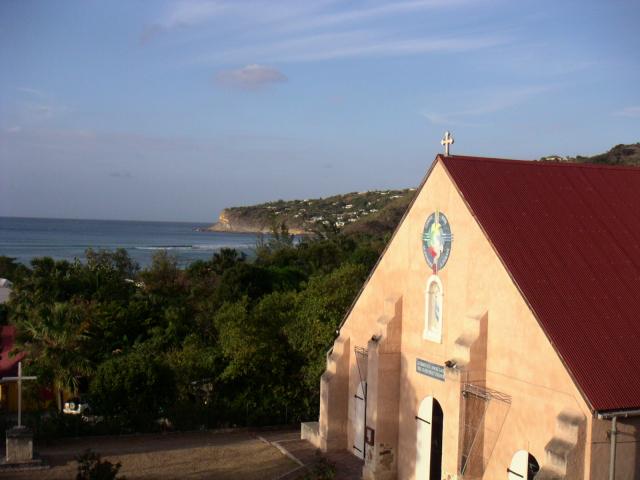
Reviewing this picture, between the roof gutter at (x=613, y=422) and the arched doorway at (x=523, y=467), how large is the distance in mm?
1627

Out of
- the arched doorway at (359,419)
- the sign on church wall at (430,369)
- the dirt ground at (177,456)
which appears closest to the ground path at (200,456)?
the dirt ground at (177,456)

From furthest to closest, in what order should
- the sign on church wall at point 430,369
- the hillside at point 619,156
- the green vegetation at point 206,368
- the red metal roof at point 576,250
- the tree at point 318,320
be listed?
the hillside at point 619,156 → the tree at point 318,320 → the green vegetation at point 206,368 → the sign on church wall at point 430,369 → the red metal roof at point 576,250

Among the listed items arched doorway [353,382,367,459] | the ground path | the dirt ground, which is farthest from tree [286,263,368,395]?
the dirt ground

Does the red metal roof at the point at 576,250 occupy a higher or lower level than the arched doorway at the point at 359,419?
higher

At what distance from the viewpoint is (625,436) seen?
1391 centimetres

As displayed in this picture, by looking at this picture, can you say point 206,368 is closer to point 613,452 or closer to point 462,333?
point 462,333

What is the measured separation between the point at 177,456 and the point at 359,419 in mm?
5972

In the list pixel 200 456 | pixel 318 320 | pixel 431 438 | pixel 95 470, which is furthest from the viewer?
pixel 318 320

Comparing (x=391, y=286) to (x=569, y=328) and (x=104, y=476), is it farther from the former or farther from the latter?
(x=104, y=476)

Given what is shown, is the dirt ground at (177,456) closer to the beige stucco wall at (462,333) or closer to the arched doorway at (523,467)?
the beige stucco wall at (462,333)

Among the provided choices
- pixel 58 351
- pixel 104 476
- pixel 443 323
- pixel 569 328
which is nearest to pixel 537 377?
pixel 569 328

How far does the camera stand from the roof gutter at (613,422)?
13469mm

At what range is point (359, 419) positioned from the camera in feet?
74.7

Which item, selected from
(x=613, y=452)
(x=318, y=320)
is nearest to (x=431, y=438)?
(x=613, y=452)
